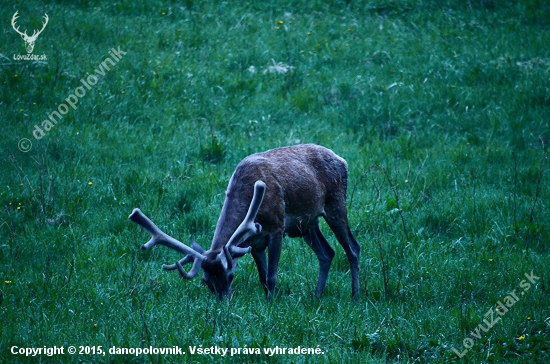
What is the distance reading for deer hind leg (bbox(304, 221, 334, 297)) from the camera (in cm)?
708

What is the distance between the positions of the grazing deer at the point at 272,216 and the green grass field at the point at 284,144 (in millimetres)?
284

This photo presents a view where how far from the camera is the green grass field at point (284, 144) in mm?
5680

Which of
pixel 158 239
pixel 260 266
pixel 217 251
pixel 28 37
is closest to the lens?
pixel 158 239

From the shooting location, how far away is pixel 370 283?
6996mm

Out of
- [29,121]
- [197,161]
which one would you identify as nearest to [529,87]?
[197,161]

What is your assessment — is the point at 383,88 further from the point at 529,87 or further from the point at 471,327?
the point at 471,327

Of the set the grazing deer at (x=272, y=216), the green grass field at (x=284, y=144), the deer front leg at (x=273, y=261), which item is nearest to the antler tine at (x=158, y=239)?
the grazing deer at (x=272, y=216)

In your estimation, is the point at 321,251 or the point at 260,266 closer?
the point at 260,266

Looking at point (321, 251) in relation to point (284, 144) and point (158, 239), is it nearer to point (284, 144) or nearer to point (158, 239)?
point (158, 239)

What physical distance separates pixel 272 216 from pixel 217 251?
810 millimetres

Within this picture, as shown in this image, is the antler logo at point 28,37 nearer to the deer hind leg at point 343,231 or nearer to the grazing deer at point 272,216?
the grazing deer at point 272,216

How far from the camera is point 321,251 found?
7.30 meters

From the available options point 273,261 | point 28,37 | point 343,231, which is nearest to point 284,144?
point 343,231

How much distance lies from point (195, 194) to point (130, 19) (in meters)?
7.18
